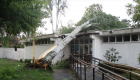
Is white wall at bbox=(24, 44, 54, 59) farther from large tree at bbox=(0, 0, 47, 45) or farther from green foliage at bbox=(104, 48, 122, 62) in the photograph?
large tree at bbox=(0, 0, 47, 45)

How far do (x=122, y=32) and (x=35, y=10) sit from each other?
7098mm

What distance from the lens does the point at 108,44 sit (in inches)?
462

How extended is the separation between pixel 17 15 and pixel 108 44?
8.52 m

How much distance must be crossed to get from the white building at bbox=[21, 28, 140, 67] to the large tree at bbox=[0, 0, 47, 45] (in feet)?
A: 17.7

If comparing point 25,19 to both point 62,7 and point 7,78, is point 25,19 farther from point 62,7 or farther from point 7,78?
point 62,7

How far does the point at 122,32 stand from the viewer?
33.1ft

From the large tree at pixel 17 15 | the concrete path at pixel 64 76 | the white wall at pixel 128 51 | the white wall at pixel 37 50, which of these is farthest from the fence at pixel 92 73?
the white wall at pixel 37 50

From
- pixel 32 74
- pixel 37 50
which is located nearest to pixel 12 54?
pixel 37 50

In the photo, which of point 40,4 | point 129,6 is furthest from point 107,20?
point 40,4

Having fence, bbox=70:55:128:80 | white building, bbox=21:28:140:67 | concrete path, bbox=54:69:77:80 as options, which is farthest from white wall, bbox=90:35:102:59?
concrete path, bbox=54:69:77:80

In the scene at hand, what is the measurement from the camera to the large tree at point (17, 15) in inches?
242

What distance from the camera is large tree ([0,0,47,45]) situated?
20.2 feet

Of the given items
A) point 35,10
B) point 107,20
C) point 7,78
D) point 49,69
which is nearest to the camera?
point 7,78

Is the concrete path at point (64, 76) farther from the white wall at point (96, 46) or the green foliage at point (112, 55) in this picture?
the green foliage at point (112, 55)
